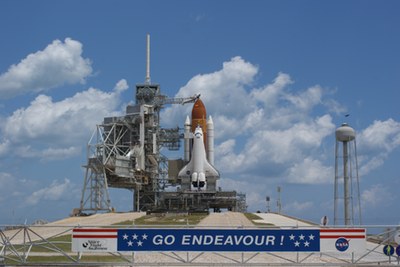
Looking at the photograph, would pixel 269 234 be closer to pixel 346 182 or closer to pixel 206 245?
pixel 206 245

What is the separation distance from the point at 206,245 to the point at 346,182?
26.9 metres

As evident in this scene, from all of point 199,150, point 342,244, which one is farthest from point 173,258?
point 199,150

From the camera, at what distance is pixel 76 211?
8700 cm

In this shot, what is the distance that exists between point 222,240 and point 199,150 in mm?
70444

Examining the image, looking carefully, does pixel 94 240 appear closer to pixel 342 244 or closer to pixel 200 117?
pixel 342 244

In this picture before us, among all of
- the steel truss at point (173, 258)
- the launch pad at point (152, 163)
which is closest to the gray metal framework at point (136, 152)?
the launch pad at point (152, 163)

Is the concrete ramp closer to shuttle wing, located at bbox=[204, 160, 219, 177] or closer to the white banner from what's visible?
the white banner

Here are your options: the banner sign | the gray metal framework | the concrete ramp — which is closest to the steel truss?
the banner sign

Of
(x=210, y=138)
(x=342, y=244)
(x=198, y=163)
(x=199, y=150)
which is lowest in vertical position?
(x=342, y=244)

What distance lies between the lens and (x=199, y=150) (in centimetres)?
9256

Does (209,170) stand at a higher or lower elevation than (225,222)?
higher

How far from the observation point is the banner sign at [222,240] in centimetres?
2209

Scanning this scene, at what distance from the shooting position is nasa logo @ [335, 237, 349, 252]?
22.2 m

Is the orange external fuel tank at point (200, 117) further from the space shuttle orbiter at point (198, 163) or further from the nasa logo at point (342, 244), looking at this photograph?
the nasa logo at point (342, 244)
